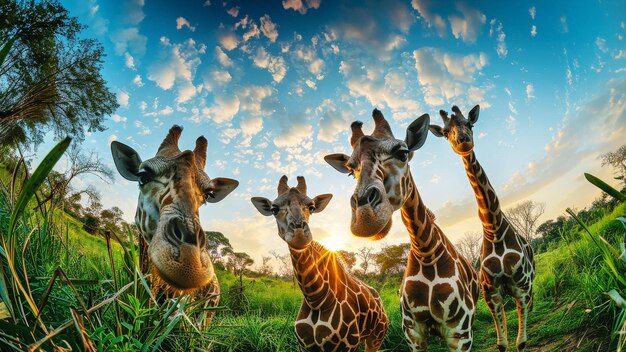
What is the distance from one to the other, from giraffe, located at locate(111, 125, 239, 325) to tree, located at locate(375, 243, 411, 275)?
758 inches

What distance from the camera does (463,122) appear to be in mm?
5824

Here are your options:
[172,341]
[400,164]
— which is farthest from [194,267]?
[400,164]

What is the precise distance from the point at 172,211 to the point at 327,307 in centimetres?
331

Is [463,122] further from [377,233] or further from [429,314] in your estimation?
[377,233]

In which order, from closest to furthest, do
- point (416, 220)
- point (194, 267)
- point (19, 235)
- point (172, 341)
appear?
point (194, 267), point (19, 235), point (172, 341), point (416, 220)

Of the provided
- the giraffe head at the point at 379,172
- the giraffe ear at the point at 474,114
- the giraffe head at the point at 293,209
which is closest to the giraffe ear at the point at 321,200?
the giraffe head at the point at 293,209

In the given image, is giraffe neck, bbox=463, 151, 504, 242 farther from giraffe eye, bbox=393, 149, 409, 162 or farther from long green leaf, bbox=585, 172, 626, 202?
long green leaf, bbox=585, 172, 626, 202

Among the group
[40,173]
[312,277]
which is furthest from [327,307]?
[40,173]

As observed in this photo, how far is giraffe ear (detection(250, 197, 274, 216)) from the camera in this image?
5.59 meters

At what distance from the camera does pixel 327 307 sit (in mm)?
4625

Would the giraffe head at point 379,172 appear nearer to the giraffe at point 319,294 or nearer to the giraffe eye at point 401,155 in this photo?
the giraffe eye at point 401,155

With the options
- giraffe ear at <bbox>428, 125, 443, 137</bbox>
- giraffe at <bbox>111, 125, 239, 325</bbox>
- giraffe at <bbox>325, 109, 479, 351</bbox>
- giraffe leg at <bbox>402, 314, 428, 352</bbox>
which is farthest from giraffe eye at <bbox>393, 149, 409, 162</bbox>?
giraffe ear at <bbox>428, 125, 443, 137</bbox>

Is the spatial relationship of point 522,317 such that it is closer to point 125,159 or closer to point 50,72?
point 125,159

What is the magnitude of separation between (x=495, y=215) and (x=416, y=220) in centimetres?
254
